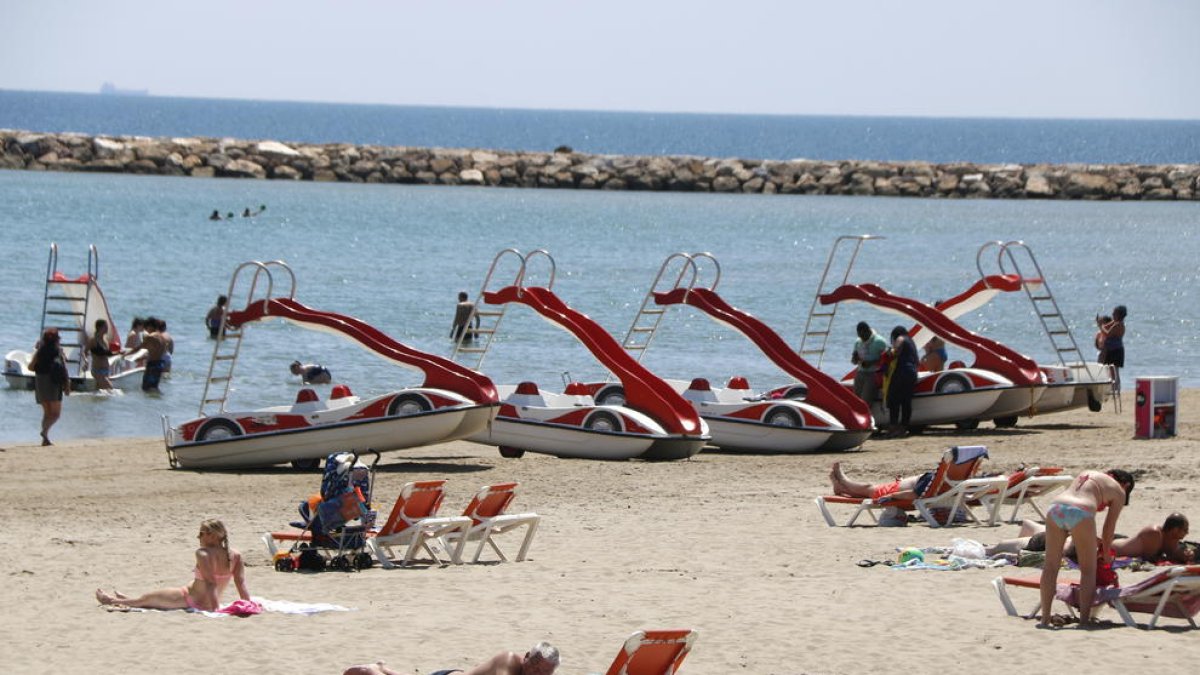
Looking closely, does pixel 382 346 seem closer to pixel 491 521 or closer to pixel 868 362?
pixel 491 521

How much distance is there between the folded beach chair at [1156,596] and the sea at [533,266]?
372 inches

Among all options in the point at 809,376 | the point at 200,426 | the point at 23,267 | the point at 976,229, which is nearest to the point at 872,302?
the point at 809,376

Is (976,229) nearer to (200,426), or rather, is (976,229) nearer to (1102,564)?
(200,426)

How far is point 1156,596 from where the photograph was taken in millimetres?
9531

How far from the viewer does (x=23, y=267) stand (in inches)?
1658

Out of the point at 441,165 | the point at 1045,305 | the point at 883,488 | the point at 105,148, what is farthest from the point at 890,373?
the point at 105,148

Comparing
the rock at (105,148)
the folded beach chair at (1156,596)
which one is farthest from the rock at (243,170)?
the folded beach chair at (1156,596)

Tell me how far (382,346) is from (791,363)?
4209mm

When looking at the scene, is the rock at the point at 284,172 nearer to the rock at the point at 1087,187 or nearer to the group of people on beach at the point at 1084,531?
the rock at the point at 1087,187

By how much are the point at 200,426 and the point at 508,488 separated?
4956 millimetres

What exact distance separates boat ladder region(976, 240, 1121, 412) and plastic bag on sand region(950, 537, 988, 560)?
240 inches

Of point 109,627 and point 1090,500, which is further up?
point 1090,500

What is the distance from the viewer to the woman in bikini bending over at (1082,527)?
936 centimetres

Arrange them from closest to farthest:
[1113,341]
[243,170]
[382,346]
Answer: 1. [382,346]
2. [1113,341]
3. [243,170]
